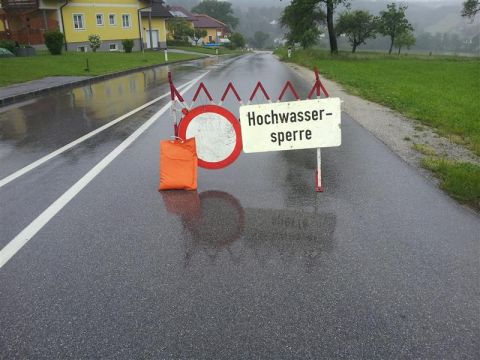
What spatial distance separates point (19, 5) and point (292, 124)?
40674 millimetres

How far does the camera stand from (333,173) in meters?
5.89

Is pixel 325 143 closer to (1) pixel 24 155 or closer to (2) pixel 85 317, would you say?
(2) pixel 85 317

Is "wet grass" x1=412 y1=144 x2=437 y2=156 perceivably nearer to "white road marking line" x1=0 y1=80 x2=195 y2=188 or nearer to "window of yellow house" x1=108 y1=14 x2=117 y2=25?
"white road marking line" x1=0 y1=80 x2=195 y2=188

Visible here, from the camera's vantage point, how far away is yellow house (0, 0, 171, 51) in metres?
36.4

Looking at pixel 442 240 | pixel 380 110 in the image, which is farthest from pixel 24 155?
pixel 380 110

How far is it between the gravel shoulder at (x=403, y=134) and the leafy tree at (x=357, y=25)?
66.6 meters

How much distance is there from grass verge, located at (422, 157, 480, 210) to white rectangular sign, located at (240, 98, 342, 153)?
155 centimetres

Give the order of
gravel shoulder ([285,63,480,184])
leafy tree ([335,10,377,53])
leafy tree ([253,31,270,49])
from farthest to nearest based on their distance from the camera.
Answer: leafy tree ([253,31,270,49])
leafy tree ([335,10,377,53])
gravel shoulder ([285,63,480,184])

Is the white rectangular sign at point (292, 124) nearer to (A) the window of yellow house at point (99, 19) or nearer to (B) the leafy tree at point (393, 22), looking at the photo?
(A) the window of yellow house at point (99, 19)

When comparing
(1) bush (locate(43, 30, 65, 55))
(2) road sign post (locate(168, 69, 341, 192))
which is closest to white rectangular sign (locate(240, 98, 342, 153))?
(2) road sign post (locate(168, 69, 341, 192))

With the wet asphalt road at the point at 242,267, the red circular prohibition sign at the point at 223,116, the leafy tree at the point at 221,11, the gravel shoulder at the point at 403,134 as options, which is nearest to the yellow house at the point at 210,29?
the leafy tree at the point at 221,11

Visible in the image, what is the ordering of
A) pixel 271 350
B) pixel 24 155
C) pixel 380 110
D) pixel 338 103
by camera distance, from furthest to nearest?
pixel 380 110, pixel 24 155, pixel 338 103, pixel 271 350

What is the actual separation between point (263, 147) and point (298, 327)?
309 cm

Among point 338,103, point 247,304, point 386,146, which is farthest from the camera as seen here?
point 386,146
